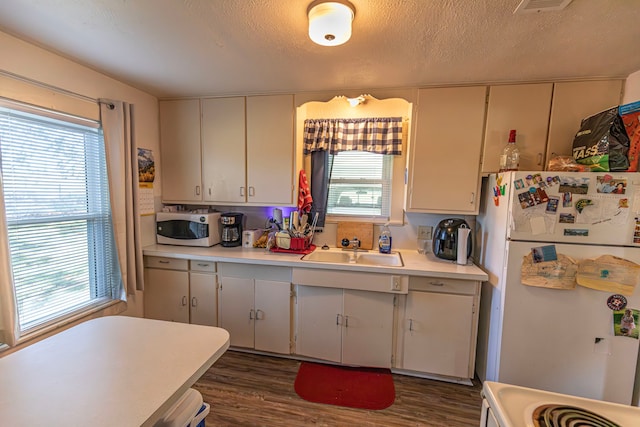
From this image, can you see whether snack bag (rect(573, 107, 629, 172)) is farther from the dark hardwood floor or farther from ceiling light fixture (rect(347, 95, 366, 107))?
the dark hardwood floor

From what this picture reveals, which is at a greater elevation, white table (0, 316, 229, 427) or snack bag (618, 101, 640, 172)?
snack bag (618, 101, 640, 172)

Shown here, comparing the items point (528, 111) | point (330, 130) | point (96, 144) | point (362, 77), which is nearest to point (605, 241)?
point (528, 111)

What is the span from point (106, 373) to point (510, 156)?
257 centimetres

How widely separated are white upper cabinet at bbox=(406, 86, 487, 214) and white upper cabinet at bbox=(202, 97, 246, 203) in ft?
5.01

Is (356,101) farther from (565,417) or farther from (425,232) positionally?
(565,417)

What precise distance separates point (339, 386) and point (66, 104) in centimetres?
273

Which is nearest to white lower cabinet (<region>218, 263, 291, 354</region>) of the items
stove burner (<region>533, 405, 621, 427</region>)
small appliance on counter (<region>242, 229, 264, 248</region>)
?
small appliance on counter (<region>242, 229, 264, 248</region>)

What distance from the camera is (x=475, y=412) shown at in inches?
70.3

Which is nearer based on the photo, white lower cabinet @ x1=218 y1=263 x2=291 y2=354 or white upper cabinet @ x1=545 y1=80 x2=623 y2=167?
white upper cabinet @ x1=545 y1=80 x2=623 y2=167

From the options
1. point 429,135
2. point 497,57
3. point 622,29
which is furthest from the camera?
point 429,135

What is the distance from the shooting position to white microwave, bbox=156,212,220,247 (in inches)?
96.9

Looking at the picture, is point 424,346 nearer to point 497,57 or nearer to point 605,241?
point 605,241

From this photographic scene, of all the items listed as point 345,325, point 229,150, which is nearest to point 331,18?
point 229,150

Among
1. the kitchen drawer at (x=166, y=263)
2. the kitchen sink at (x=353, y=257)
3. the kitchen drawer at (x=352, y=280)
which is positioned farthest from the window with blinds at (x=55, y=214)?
the kitchen sink at (x=353, y=257)
